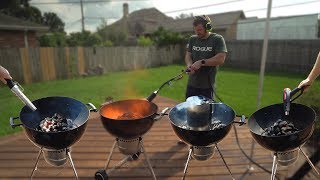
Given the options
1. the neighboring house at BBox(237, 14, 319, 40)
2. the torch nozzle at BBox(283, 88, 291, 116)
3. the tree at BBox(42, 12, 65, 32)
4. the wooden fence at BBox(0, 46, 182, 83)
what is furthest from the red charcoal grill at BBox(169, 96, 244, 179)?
the tree at BBox(42, 12, 65, 32)

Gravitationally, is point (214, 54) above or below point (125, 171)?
above

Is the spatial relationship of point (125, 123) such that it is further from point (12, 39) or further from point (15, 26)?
point (12, 39)

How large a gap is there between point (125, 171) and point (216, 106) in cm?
130

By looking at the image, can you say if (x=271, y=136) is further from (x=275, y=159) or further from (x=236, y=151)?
(x=236, y=151)

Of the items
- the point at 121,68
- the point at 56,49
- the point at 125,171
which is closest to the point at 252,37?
the point at 121,68

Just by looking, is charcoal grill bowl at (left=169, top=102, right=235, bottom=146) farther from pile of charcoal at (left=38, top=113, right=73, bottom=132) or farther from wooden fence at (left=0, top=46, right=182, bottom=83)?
wooden fence at (left=0, top=46, right=182, bottom=83)

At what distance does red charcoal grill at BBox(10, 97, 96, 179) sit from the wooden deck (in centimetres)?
77

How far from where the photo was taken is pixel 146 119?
9.02 feet

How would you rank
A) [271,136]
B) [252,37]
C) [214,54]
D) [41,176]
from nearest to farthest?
[271,136] < [41,176] < [214,54] < [252,37]

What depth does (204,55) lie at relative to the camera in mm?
3684

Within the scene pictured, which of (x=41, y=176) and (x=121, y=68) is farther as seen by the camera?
(x=121, y=68)

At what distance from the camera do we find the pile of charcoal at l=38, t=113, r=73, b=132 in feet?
8.57

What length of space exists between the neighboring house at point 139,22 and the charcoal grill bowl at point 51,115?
104ft

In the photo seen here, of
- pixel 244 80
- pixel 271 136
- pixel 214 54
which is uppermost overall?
pixel 214 54
